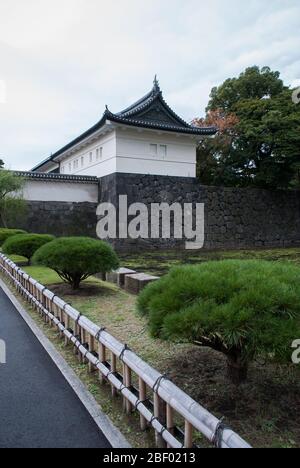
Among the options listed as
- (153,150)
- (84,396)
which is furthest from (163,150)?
(84,396)

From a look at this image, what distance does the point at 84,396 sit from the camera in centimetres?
295

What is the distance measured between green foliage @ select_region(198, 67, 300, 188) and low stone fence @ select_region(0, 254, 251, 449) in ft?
60.5

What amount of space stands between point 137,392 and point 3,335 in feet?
8.26

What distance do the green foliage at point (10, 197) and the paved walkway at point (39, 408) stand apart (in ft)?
38.4

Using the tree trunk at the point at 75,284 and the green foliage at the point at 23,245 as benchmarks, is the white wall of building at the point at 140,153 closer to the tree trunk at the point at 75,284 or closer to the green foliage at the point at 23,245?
the green foliage at the point at 23,245

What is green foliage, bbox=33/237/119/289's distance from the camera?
643 centimetres

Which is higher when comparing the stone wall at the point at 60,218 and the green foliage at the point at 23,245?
the stone wall at the point at 60,218

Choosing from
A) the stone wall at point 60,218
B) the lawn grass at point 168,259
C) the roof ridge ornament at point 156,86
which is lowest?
the lawn grass at point 168,259

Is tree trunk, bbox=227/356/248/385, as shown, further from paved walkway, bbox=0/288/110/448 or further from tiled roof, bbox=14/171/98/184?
tiled roof, bbox=14/171/98/184

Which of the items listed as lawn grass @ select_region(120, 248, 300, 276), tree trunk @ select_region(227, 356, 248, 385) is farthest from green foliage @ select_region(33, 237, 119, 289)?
tree trunk @ select_region(227, 356, 248, 385)

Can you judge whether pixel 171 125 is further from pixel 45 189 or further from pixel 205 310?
pixel 205 310

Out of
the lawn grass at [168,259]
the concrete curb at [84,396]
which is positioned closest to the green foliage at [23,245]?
the lawn grass at [168,259]

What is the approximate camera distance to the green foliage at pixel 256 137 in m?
19.6

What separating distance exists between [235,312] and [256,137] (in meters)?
19.4
